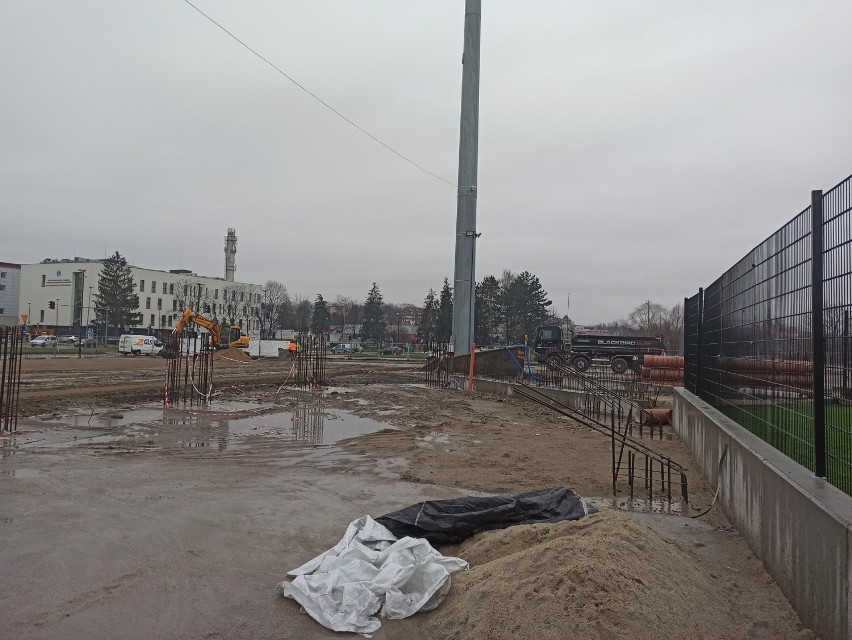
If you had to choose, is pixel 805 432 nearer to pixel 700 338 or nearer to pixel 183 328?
pixel 700 338

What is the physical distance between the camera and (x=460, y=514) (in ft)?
20.5

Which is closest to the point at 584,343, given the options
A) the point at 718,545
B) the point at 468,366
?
the point at 468,366

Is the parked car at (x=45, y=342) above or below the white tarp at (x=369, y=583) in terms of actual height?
above

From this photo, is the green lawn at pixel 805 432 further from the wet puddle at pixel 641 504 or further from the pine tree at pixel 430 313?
the pine tree at pixel 430 313

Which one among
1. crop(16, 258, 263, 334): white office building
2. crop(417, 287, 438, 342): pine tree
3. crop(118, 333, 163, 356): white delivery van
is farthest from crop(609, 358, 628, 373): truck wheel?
crop(16, 258, 263, 334): white office building

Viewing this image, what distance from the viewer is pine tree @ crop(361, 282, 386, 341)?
354 feet

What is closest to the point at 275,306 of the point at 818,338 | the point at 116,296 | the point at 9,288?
the point at 116,296

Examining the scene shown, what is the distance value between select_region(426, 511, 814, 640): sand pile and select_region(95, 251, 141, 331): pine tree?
9174 centimetres

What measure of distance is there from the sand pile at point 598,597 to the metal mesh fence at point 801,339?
3.98ft

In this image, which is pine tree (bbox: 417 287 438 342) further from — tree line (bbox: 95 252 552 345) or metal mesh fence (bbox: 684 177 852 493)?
metal mesh fence (bbox: 684 177 852 493)

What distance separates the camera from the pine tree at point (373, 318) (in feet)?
354

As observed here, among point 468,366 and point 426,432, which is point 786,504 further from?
point 468,366

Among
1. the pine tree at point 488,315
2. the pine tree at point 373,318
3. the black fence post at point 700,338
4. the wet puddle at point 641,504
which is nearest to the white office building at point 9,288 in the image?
the pine tree at point 373,318

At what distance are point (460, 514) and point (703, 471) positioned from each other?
218 inches
